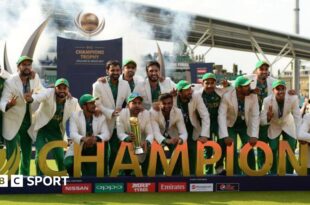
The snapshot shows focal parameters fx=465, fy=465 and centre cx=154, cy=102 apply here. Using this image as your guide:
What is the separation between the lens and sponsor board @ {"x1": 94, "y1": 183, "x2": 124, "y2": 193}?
551 centimetres

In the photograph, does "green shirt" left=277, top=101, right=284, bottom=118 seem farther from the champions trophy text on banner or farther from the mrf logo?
the champions trophy text on banner

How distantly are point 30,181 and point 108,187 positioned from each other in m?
0.91

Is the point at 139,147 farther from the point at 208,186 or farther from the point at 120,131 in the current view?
the point at 208,186

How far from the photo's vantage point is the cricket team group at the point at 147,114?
5.88m

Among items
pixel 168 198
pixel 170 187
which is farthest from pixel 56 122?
pixel 168 198

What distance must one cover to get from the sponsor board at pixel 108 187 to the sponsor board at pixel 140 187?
11 cm

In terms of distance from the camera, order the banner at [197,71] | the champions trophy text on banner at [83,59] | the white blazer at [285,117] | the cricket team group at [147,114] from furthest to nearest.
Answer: the banner at [197,71] < the champions trophy text on banner at [83,59] < the white blazer at [285,117] < the cricket team group at [147,114]

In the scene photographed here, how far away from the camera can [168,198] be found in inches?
209

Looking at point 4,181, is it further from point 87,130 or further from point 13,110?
point 87,130

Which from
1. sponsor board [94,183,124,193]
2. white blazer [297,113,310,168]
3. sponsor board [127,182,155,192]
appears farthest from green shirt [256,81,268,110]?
sponsor board [94,183,124,193]

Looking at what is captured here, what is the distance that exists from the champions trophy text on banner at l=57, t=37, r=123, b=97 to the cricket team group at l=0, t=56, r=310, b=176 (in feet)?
18.2

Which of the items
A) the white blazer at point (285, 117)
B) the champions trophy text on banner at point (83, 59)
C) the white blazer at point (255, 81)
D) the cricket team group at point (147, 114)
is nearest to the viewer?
the cricket team group at point (147, 114)

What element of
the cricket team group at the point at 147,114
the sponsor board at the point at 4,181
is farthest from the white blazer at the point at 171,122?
the sponsor board at the point at 4,181

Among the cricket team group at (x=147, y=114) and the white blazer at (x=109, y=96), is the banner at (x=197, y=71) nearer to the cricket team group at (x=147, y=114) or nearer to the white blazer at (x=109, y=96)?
the cricket team group at (x=147, y=114)
